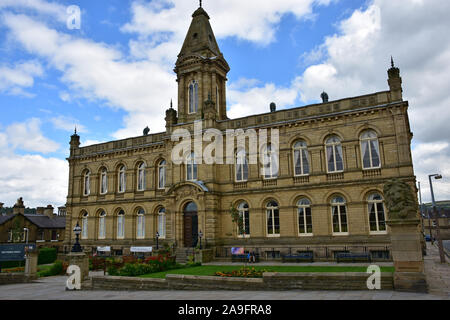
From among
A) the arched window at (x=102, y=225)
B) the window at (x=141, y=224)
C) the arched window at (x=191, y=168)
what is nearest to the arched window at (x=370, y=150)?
the arched window at (x=191, y=168)

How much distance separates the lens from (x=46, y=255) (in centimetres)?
3875

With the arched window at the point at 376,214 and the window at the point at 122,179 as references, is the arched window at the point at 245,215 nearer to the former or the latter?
the arched window at the point at 376,214

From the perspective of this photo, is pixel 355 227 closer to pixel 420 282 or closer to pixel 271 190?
pixel 271 190

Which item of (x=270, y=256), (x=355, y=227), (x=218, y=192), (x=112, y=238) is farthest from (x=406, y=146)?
(x=112, y=238)

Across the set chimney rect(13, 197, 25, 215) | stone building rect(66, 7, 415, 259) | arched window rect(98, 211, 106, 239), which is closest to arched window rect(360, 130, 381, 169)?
stone building rect(66, 7, 415, 259)

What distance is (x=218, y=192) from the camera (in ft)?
99.9

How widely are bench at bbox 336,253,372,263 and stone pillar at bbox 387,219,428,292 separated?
10.6 metres

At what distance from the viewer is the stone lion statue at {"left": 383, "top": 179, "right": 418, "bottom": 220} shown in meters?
13.4

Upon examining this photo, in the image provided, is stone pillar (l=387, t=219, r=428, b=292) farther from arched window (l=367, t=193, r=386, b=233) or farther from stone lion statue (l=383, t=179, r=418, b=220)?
arched window (l=367, t=193, r=386, b=233)

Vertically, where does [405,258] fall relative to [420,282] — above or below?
above

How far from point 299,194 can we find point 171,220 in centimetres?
1143

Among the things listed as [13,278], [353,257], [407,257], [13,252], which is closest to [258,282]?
[407,257]

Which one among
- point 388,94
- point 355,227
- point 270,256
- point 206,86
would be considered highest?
point 206,86

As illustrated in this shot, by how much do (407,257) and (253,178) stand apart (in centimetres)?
1727
